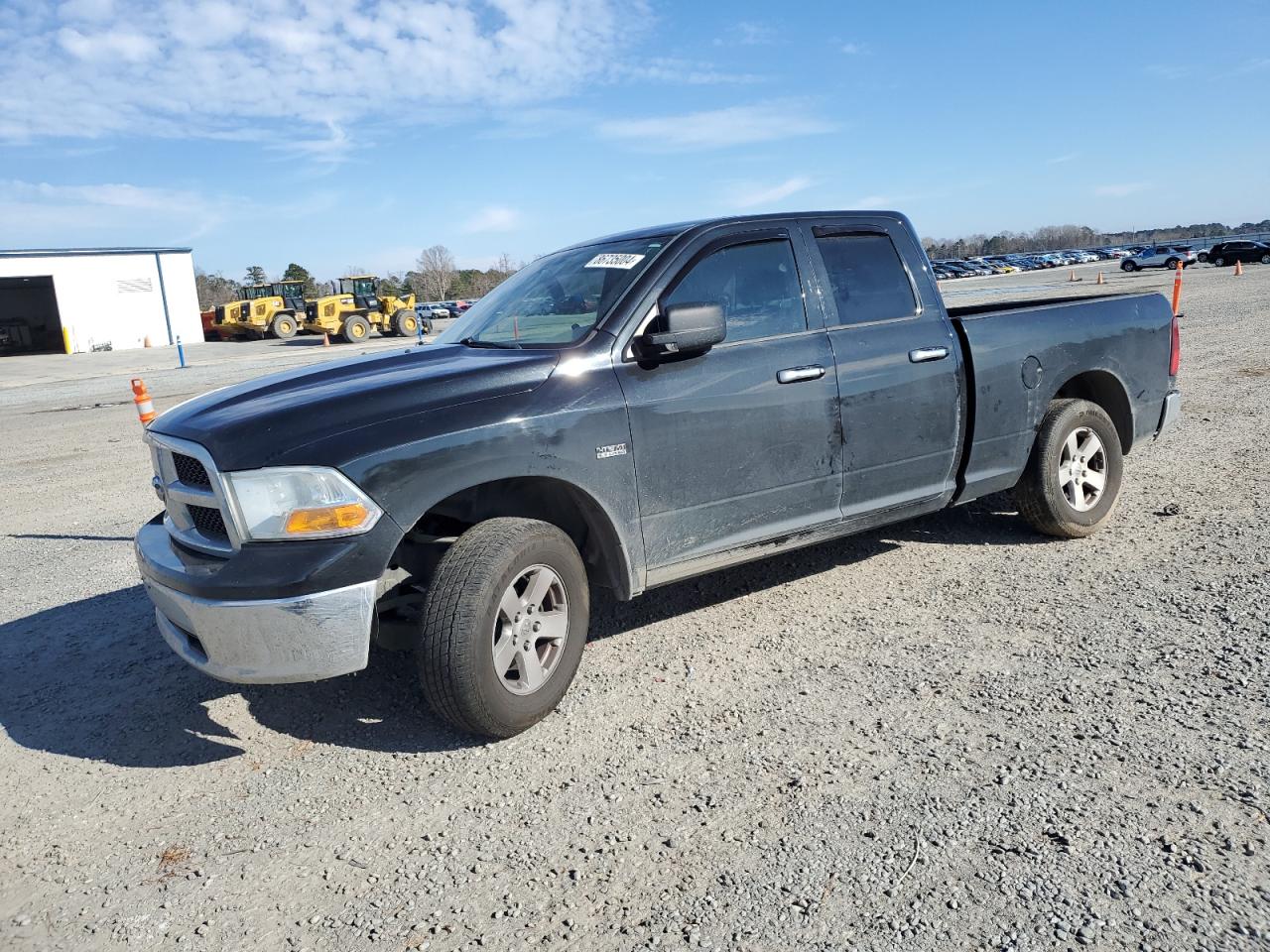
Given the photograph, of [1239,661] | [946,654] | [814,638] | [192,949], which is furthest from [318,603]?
[1239,661]

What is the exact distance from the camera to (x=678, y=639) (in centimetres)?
441

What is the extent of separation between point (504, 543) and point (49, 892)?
5.71 feet

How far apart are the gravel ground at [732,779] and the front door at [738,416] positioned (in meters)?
0.61

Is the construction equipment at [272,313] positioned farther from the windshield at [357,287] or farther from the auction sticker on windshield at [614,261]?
the auction sticker on windshield at [614,261]

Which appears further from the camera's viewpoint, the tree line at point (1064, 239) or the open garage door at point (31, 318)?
the tree line at point (1064, 239)

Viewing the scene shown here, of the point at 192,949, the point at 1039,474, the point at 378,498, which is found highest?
the point at 378,498

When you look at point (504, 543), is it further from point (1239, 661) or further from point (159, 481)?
point (1239, 661)

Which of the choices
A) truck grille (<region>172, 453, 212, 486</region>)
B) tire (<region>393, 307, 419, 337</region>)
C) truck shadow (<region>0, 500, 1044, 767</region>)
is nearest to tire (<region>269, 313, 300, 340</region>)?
tire (<region>393, 307, 419, 337</region>)

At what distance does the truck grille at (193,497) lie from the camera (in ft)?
10.5

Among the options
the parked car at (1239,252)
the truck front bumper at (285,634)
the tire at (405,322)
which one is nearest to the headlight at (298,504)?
the truck front bumper at (285,634)

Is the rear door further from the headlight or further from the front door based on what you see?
the headlight

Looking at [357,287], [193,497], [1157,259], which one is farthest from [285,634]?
[1157,259]

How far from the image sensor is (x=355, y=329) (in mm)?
37406

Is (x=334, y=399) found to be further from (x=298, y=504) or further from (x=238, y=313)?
(x=238, y=313)
